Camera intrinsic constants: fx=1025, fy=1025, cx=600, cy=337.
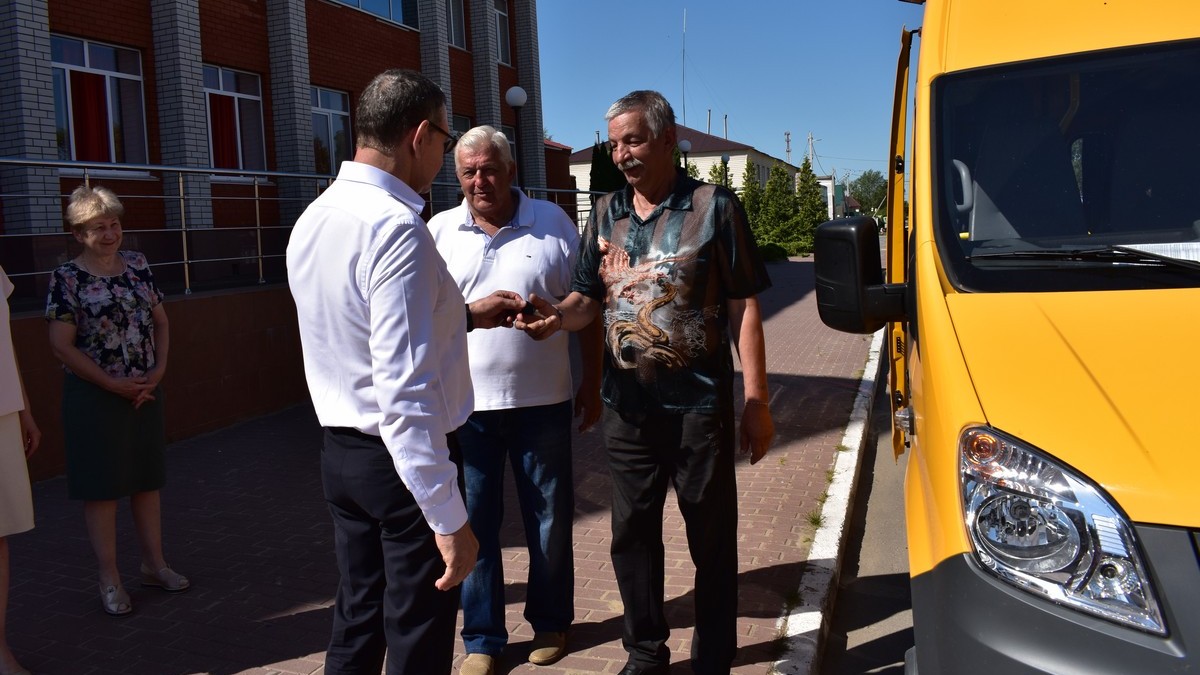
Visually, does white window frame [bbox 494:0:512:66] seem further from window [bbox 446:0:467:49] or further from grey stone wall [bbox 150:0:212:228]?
grey stone wall [bbox 150:0:212:228]

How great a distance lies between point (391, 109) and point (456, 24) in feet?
70.6

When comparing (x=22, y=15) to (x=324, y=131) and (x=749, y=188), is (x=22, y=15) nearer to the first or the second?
(x=324, y=131)

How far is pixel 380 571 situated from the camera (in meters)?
2.84

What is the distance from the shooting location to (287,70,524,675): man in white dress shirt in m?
2.51

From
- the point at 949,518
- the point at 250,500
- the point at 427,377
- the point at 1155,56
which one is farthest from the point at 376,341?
the point at 250,500

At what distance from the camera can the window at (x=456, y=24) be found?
74.3ft

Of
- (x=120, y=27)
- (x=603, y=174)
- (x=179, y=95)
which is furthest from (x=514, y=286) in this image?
(x=603, y=174)

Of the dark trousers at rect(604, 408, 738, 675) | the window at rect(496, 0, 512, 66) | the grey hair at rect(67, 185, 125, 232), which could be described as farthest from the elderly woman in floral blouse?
Answer: the window at rect(496, 0, 512, 66)

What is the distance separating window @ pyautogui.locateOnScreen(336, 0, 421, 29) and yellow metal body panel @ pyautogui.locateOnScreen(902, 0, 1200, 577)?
1801 cm

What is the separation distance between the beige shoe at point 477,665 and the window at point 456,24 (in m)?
20.4

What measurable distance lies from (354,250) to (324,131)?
653 inches

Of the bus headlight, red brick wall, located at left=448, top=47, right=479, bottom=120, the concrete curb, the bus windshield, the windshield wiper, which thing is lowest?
the concrete curb

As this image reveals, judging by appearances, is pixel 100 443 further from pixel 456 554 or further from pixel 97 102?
pixel 97 102

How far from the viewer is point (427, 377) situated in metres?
2.54
